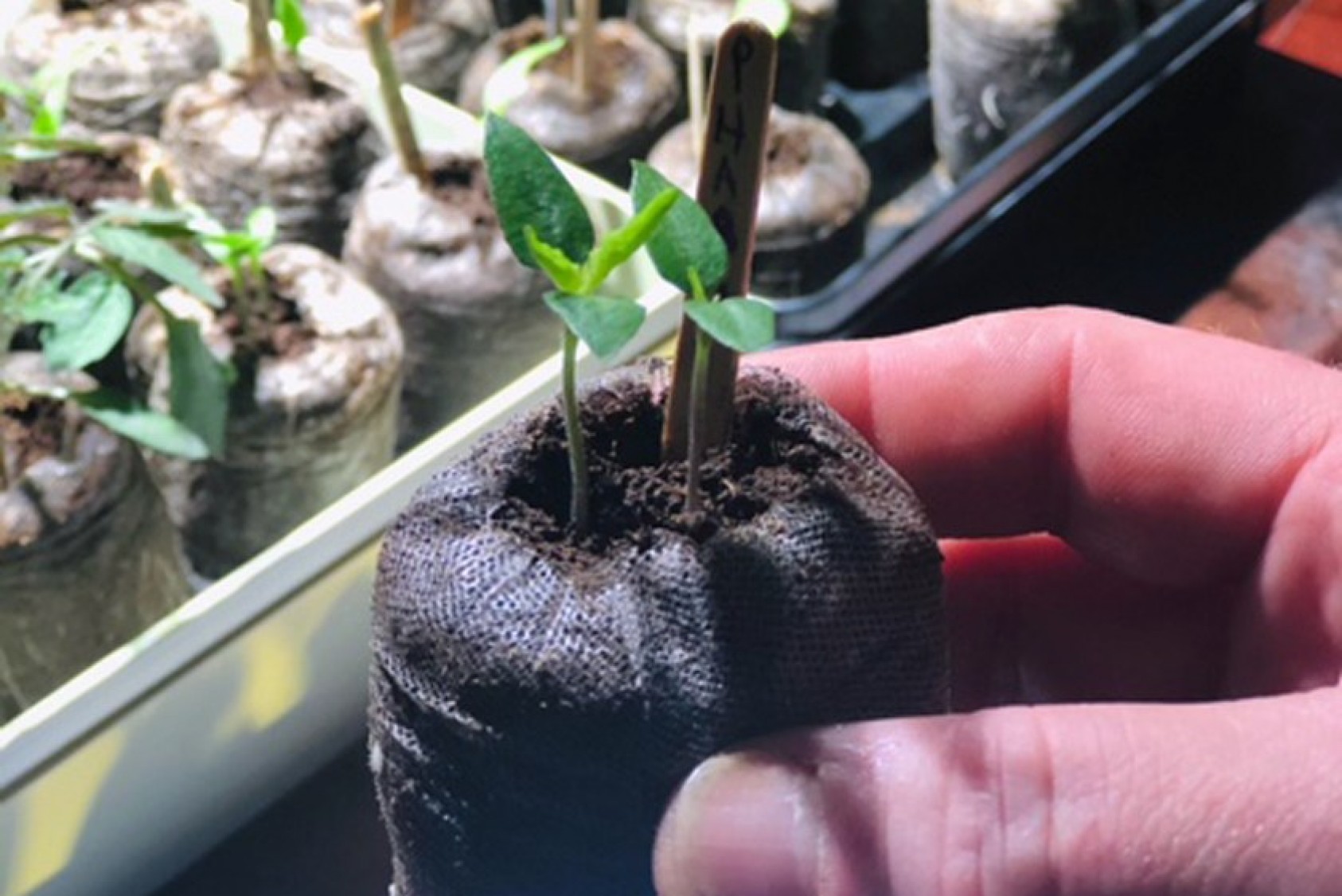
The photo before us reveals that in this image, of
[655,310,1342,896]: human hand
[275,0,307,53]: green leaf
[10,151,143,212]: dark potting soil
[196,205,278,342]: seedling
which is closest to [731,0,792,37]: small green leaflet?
[655,310,1342,896]: human hand

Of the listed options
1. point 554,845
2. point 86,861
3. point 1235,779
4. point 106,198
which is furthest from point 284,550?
point 1235,779

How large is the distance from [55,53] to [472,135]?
31 cm

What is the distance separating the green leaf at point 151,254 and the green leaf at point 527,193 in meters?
0.41

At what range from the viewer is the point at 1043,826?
0.49 meters

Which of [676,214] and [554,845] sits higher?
[676,214]

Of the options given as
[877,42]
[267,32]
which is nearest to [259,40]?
[267,32]

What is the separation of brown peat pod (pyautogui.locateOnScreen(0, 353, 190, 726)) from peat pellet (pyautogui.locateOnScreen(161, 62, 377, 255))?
0.25 m

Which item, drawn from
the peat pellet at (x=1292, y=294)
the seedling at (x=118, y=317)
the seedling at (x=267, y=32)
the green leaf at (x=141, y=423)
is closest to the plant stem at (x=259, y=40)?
the seedling at (x=267, y=32)

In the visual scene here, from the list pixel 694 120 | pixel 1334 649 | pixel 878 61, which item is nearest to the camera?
pixel 1334 649

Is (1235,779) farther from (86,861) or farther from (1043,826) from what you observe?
(86,861)

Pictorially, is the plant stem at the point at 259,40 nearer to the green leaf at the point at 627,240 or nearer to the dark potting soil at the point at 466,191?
the dark potting soil at the point at 466,191

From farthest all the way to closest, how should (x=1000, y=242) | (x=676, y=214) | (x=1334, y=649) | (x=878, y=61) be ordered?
(x=878, y=61) → (x=1000, y=242) → (x=1334, y=649) → (x=676, y=214)

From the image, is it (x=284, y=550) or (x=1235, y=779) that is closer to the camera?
(x=1235, y=779)

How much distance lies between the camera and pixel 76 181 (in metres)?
1.13
